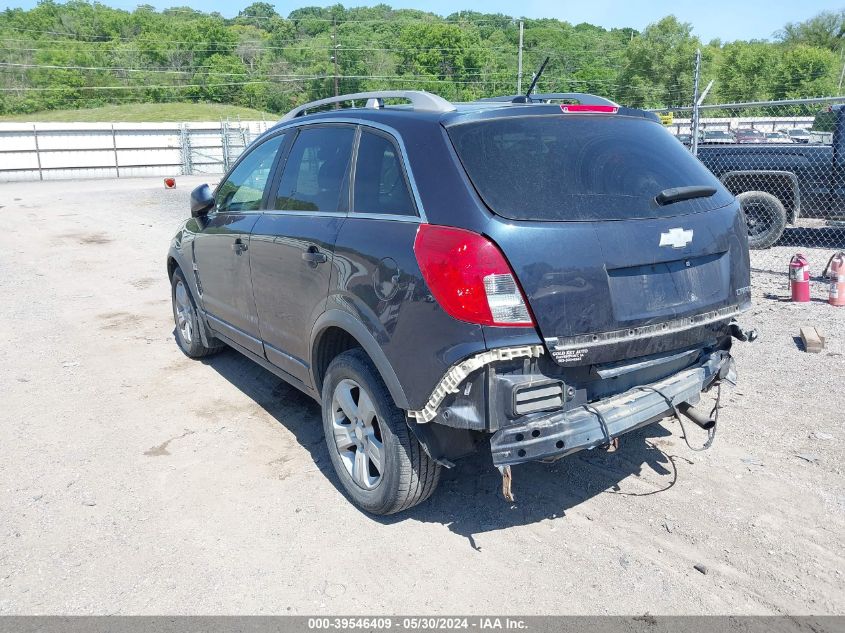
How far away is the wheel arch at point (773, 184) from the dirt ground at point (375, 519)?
5036mm

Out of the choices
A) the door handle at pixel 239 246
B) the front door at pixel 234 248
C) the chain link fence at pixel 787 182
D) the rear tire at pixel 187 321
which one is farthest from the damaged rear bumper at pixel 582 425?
the chain link fence at pixel 787 182

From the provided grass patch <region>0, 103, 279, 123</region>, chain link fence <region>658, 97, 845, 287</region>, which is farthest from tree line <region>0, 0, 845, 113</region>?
chain link fence <region>658, 97, 845, 287</region>

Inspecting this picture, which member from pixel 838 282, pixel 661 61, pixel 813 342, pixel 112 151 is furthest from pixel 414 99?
pixel 661 61

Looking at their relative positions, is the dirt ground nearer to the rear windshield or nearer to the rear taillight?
the rear taillight

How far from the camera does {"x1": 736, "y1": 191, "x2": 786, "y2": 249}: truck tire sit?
9781 mm

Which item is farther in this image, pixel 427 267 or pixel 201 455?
pixel 201 455

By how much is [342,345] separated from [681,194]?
1860 millimetres

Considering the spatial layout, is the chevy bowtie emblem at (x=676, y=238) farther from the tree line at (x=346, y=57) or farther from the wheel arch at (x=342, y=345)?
the tree line at (x=346, y=57)

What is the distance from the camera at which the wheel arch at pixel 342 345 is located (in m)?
3.12

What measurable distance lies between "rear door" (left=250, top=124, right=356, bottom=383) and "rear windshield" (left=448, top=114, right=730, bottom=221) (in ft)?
2.90

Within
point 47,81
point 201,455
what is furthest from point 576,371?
point 47,81

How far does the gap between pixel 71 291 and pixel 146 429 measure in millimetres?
5024

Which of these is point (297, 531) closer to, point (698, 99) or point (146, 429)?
point (146, 429)

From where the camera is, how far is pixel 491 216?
2857 mm
